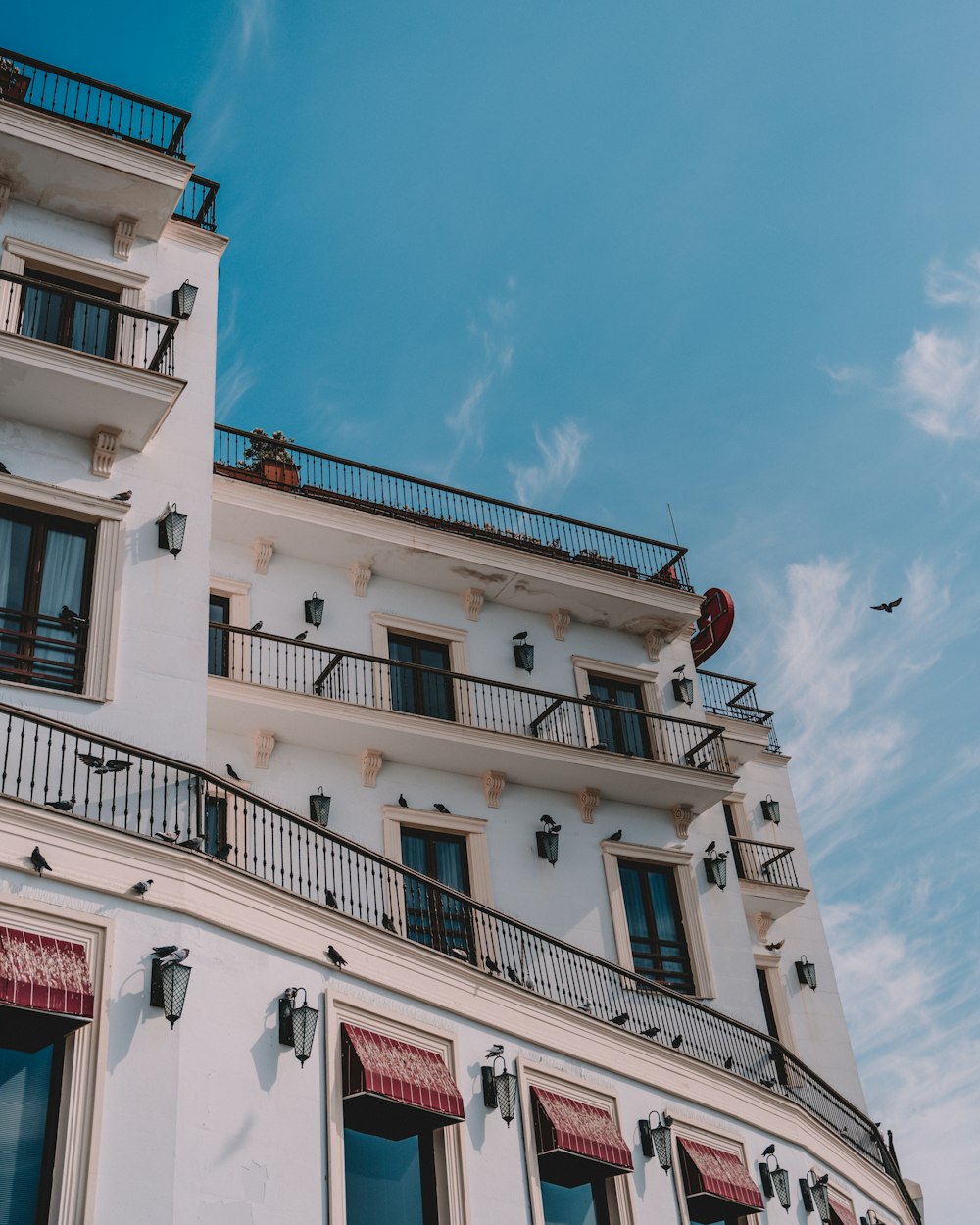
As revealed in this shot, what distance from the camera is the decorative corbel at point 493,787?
67.0 feet

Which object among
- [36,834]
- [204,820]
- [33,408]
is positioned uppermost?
[33,408]

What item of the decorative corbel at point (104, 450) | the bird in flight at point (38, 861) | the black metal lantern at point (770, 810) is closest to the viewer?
the bird in flight at point (38, 861)

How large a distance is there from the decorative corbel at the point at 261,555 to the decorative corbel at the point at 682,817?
25.1 ft

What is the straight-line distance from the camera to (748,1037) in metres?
19.3

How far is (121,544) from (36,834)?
4324 millimetres

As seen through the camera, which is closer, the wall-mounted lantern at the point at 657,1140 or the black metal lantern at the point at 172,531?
the black metal lantern at the point at 172,531

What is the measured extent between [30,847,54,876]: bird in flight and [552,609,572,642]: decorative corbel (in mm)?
12985

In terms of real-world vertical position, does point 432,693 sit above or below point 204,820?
above

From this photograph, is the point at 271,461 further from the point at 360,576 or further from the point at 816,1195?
the point at 816,1195

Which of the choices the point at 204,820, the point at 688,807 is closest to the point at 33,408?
the point at 204,820

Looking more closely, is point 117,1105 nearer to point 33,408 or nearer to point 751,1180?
point 33,408

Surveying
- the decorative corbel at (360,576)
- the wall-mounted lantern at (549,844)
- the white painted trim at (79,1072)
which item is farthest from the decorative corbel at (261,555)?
the white painted trim at (79,1072)

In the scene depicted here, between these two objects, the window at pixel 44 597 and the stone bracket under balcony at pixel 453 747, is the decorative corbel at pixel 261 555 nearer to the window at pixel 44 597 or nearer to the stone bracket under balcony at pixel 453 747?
the stone bracket under balcony at pixel 453 747

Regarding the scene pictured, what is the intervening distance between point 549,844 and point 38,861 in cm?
1015
